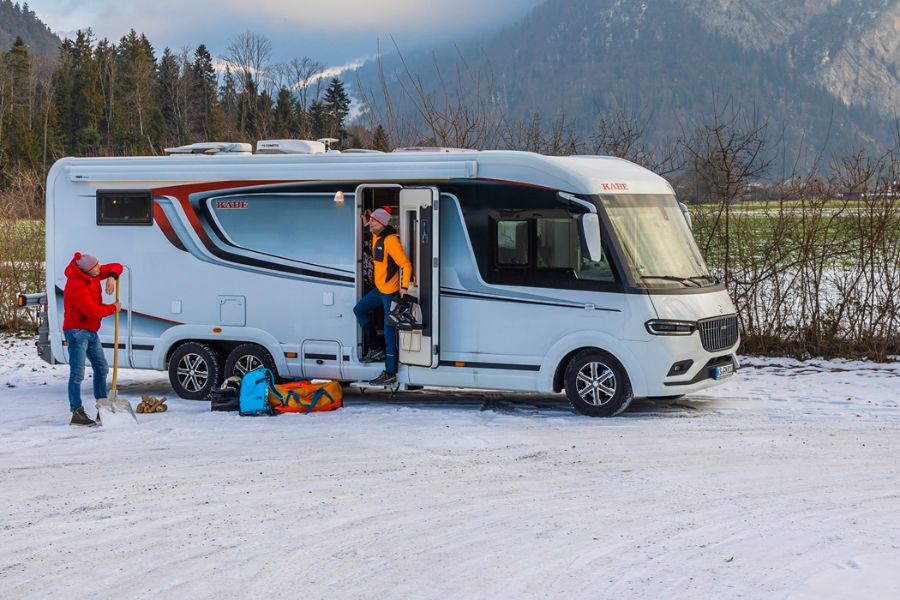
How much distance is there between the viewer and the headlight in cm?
1073

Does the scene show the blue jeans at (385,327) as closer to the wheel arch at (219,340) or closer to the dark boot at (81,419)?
the wheel arch at (219,340)

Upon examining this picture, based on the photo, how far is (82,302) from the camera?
1085cm

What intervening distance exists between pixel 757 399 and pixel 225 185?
6.03 metres

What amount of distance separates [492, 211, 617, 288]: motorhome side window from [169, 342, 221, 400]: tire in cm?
332

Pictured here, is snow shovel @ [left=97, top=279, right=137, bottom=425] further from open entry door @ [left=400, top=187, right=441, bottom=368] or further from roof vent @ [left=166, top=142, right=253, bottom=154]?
roof vent @ [left=166, top=142, right=253, bottom=154]

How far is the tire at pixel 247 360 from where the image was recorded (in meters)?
12.2

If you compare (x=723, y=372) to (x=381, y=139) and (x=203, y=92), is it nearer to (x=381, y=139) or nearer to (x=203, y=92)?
(x=381, y=139)

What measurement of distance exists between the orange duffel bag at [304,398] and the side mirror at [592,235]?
302 cm

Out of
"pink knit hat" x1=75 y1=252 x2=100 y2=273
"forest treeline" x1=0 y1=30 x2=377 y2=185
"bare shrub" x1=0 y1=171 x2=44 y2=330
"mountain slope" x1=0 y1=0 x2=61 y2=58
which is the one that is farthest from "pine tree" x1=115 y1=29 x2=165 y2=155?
"mountain slope" x1=0 y1=0 x2=61 y2=58

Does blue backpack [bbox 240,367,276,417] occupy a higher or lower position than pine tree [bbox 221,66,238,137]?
lower

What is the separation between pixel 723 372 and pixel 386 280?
3458 millimetres

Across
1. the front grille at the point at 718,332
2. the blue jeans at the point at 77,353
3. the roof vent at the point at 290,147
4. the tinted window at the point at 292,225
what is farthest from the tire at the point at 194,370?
the front grille at the point at 718,332

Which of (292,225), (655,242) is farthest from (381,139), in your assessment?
(655,242)

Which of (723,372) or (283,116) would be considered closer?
(723,372)
